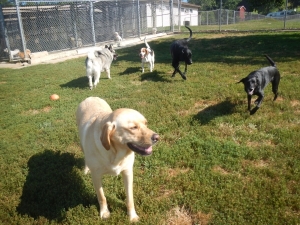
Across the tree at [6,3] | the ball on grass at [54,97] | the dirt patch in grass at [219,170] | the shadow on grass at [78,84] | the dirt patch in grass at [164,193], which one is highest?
the tree at [6,3]

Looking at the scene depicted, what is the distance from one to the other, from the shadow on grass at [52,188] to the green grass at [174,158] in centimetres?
1

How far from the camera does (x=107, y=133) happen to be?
88.9 inches

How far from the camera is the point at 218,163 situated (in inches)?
145

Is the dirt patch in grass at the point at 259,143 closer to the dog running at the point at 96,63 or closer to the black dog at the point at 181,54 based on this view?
the black dog at the point at 181,54

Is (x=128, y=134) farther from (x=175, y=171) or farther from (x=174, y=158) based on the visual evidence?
(x=174, y=158)

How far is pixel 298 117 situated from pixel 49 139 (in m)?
5.02

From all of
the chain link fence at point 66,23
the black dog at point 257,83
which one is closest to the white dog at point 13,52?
the chain link fence at point 66,23

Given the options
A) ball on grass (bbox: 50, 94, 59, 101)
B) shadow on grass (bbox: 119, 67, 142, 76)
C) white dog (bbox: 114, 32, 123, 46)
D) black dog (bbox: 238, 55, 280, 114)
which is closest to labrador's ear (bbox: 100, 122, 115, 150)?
black dog (bbox: 238, 55, 280, 114)

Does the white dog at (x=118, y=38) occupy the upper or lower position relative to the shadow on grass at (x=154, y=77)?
upper

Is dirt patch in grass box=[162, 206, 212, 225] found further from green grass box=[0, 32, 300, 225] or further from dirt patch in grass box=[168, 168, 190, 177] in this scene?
dirt patch in grass box=[168, 168, 190, 177]

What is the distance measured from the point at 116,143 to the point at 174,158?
1720mm

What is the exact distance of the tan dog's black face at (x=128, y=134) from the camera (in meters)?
2.28

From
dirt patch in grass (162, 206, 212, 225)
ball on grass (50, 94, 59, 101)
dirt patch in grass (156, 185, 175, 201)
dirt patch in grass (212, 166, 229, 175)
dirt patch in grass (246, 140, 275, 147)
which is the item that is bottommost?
dirt patch in grass (162, 206, 212, 225)

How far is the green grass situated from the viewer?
2867 mm
